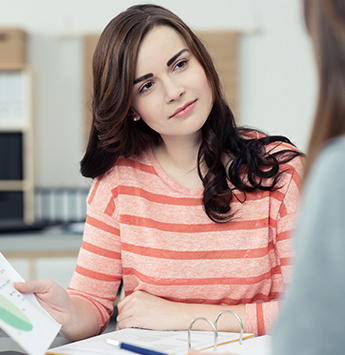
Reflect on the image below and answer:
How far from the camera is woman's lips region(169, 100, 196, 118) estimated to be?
43.8 inches

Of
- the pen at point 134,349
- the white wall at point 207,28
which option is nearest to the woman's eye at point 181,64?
the pen at point 134,349

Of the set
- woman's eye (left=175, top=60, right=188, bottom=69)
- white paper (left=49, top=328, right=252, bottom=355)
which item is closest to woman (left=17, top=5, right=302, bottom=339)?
woman's eye (left=175, top=60, right=188, bottom=69)

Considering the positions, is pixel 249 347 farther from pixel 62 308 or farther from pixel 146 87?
pixel 146 87

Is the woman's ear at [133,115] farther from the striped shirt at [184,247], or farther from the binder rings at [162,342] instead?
the binder rings at [162,342]

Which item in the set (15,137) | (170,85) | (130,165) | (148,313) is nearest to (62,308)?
(148,313)

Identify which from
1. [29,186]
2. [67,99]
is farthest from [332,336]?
[67,99]

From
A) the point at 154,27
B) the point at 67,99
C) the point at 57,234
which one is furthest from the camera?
the point at 67,99

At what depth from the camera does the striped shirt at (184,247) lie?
43.5 inches

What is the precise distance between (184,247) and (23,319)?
45cm

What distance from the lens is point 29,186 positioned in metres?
3.76

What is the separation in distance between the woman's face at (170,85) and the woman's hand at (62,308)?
1.46 feet

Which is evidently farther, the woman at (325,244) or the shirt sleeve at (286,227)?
the shirt sleeve at (286,227)

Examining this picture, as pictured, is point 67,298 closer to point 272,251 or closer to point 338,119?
point 272,251

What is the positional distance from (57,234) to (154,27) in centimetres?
121
